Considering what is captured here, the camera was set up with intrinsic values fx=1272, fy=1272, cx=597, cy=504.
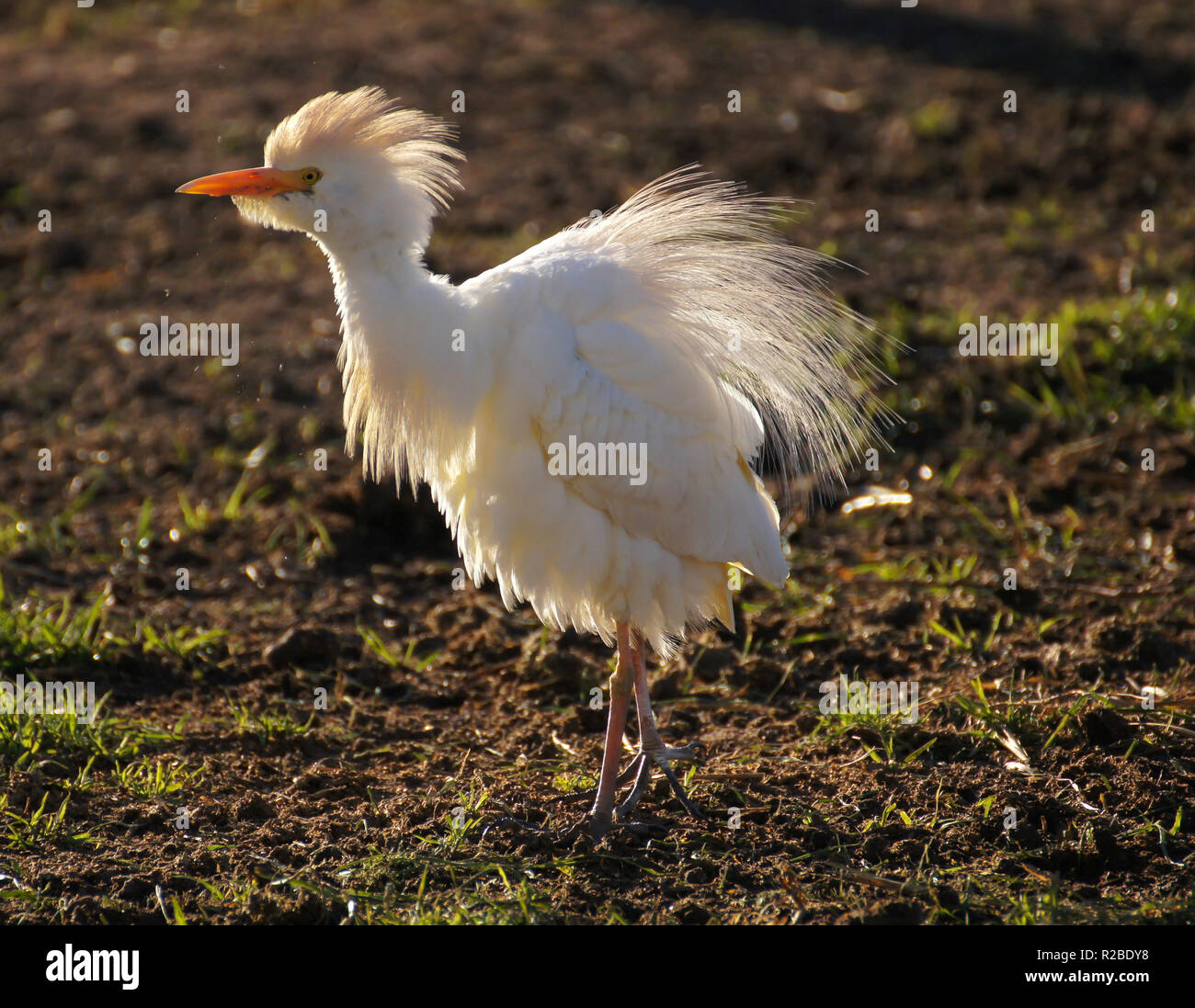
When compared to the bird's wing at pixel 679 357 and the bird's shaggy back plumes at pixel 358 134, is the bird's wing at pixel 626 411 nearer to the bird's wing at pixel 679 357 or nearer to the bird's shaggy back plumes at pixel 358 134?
the bird's wing at pixel 679 357

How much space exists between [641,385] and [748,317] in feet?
1.92

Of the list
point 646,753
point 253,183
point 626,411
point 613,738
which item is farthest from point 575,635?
point 253,183

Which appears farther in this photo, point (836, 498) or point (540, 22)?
point (540, 22)

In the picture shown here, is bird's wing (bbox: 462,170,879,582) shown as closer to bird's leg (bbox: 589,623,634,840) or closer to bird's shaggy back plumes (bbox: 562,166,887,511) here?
bird's shaggy back plumes (bbox: 562,166,887,511)

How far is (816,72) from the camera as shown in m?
11.6

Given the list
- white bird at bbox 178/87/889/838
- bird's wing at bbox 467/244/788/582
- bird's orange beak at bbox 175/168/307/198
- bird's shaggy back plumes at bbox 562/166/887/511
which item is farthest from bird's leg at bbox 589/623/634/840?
bird's orange beak at bbox 175/168/307/198

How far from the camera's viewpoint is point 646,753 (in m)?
4.61

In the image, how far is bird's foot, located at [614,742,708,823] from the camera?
14.5ft

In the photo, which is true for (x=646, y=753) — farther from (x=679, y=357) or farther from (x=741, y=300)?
(x=741, y=300)

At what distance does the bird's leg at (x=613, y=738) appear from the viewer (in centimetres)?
429

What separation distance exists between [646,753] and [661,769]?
81mm

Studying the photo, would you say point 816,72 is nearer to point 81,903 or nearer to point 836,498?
point 836,498

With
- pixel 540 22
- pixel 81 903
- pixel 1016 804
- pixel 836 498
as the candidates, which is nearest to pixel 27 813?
pixel 81 903

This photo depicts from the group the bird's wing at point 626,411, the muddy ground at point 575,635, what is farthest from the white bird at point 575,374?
the muddy ground at point 575,635
